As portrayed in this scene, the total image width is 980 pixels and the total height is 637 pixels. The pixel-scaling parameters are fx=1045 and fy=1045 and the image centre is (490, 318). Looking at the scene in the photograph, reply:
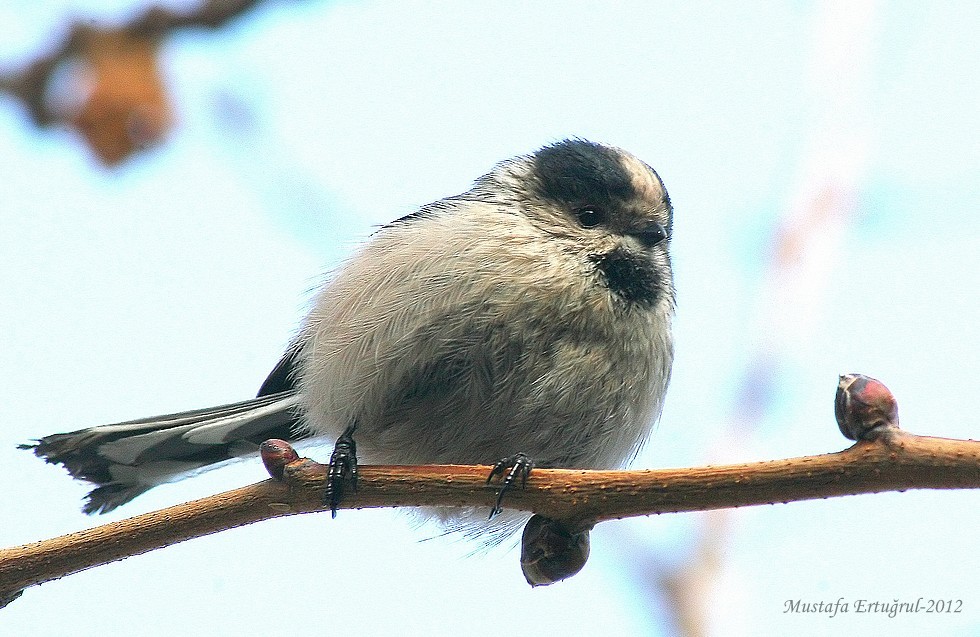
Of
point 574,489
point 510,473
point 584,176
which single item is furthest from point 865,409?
point 584,176

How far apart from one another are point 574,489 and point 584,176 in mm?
1648

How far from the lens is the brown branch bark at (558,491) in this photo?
2.17 metres

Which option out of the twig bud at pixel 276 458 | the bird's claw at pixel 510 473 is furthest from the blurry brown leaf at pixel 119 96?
the bird's claw at pixel 510 473

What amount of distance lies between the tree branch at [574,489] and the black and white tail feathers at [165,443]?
99cm

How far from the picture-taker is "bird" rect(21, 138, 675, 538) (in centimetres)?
333

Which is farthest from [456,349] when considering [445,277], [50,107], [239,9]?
[50,107]

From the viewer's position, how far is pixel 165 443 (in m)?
3.82

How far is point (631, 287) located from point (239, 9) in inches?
60.4

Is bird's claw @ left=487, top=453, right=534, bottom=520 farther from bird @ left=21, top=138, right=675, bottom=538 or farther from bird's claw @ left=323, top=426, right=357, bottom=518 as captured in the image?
bird @ left=21, top=138, right=675, bottom=538

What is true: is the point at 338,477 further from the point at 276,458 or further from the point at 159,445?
the point at 159,445

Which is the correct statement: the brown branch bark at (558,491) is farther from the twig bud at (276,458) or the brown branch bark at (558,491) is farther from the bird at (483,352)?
the bird at (483,352)

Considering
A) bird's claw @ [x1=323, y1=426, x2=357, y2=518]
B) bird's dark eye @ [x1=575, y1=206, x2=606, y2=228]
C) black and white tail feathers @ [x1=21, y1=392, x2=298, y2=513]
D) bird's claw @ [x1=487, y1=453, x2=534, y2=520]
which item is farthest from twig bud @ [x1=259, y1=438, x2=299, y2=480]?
bird's dark eye @ [x1=575, y1=206, x2=606, y2=228]

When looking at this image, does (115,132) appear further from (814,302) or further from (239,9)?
(814,302)

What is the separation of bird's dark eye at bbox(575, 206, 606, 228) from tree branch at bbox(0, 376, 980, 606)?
1.32m
